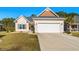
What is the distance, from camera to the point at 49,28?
2473 centimetres

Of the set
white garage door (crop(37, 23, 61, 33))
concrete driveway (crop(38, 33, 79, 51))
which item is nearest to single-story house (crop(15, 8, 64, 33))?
white garage door (crop(37, 23, 61, 33))

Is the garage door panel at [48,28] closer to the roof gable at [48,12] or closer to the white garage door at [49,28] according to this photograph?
the white garage door at [49,28]

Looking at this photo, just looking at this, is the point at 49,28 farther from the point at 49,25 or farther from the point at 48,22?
the point at 48,22

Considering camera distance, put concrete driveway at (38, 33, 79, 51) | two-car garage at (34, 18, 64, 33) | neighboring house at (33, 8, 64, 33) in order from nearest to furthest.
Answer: concrete driveway at (38, 33, 79, 51) < two-car garage at (34, 18, 64, 33) < neighboring house at (33, 8, 64, 33)

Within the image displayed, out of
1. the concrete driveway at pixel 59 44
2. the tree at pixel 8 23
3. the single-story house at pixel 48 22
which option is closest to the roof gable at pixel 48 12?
the single-story house at pixel 48 22

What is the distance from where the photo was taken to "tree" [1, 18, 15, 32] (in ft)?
63.9

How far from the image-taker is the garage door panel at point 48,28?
79.0ft

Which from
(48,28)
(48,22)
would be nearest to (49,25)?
(48,28)

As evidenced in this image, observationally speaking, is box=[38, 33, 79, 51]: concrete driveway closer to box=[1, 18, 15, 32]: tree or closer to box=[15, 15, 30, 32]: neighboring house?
box=[15, 15, 30, 32]: neighboring house

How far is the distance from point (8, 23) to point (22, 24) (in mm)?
1542

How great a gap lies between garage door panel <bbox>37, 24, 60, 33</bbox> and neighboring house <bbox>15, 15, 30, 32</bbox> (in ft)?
14.5

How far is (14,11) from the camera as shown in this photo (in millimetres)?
19188
